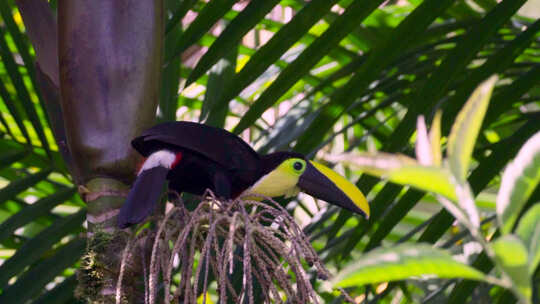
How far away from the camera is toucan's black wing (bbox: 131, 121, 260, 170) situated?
0.69 meters

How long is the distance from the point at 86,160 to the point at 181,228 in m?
0.14

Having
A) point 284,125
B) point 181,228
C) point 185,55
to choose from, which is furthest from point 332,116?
point 185,55

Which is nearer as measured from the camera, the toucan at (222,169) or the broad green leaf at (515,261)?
the broad green leaf at (515,261)

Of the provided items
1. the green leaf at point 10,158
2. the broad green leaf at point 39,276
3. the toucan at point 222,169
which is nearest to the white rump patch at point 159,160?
the toucan at point 222,169

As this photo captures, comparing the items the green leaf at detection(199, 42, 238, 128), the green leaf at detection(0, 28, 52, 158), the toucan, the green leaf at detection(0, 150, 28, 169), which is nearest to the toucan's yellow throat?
the toucan

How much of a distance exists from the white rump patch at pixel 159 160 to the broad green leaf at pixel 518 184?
484 millimetres

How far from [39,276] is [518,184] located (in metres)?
0.73

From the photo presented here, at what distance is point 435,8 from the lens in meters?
0.71

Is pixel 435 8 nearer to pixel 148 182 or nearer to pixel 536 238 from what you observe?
pixel 148 182

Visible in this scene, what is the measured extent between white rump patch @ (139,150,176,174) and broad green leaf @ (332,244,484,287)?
0.47 m

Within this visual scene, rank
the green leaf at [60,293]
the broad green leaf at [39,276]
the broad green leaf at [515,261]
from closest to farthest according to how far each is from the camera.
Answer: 1. the broad green leaf at [515,261]
2. the broad green leaf at [39,276]
3. the green leaf at [60,293]

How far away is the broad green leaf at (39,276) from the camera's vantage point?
830 mm

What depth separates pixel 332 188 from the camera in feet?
2.59

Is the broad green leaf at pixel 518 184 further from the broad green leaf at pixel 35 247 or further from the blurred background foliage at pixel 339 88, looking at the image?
the broad green leaf at pixel 35 247
